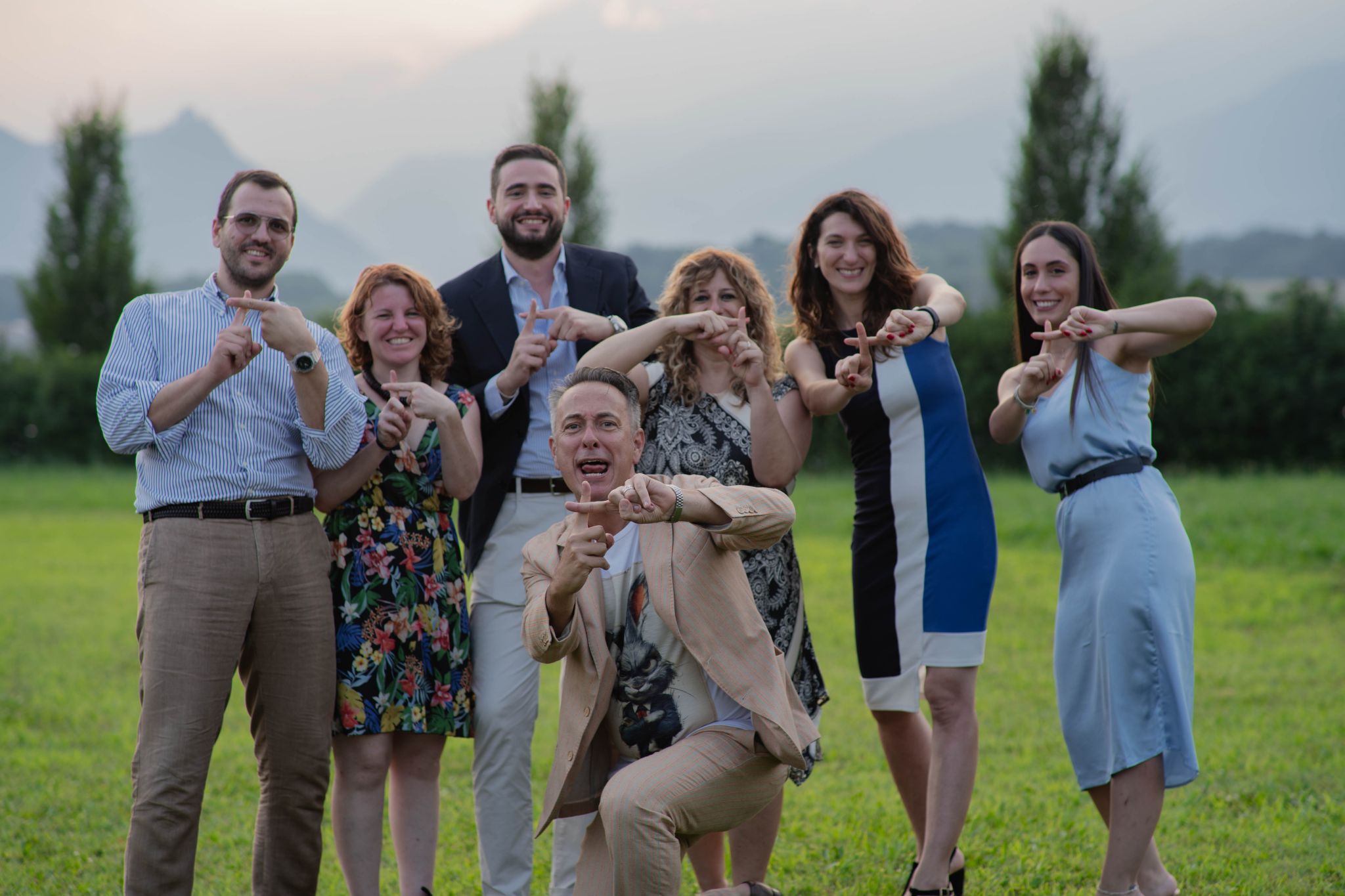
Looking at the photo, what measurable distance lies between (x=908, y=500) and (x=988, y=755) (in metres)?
2.91

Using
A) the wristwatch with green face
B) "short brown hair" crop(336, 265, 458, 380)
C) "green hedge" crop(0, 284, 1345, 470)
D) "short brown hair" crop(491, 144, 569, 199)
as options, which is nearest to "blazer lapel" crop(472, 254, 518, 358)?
"short brown hair" crop(336, 265, 458, 380)

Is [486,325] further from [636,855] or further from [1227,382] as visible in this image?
[1227,382]

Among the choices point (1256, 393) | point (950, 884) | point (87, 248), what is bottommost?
point (950, 884)

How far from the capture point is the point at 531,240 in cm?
481

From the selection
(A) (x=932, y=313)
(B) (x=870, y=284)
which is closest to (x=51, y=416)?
(B) (x=870, y=284)

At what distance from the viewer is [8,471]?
2500 cm

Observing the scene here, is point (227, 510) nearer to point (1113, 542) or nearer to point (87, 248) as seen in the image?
point (1113, 542)

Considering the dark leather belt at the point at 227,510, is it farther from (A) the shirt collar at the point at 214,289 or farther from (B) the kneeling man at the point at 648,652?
(B) the kneeling man at the point at 648,652

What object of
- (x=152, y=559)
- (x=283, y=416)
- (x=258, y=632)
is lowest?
(x=258, y=632)

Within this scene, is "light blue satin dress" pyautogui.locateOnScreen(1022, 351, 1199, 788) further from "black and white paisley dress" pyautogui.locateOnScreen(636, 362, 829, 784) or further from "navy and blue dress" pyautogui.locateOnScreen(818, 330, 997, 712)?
"black and white paisley dress" pyautogui.locateOnScreen(636, 362, 829, 784)

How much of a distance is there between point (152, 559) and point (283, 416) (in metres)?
0.63

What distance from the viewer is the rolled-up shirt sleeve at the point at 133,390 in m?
3.89

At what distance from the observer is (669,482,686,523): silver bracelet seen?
342cm

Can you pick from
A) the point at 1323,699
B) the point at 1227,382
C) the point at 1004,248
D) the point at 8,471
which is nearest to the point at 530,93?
the point at 1004,248
